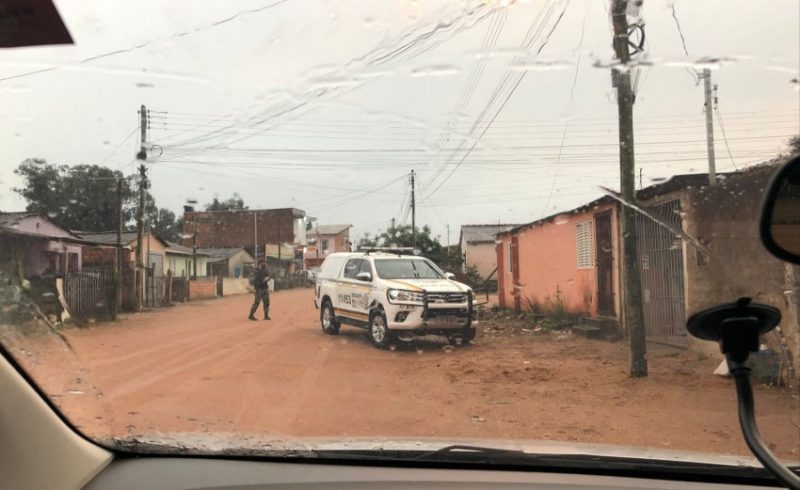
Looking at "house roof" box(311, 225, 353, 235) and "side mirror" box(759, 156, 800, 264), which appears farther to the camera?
"house roof" box(311, 225, 353, 235)

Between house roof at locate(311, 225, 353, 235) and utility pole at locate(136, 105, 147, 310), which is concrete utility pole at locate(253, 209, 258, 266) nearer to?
house roof at locate(311, 225, 353, 235)

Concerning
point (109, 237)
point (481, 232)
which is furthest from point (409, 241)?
point (109, 237)

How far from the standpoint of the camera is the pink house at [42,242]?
3711 mm

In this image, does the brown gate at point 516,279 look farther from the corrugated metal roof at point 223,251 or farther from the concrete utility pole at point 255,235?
the corrugated metal roof at point 223,251

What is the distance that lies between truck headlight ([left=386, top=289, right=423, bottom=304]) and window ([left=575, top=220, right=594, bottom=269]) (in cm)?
160

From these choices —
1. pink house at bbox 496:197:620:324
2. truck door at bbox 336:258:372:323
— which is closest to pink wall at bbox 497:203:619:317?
pink house at bbox 496:197:620:324

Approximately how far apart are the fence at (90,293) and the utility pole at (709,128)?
466 cm

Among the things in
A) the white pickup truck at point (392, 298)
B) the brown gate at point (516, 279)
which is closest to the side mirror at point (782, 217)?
the white pickup truck at point (392, 298)

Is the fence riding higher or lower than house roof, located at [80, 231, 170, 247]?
lower

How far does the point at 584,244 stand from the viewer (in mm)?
6188

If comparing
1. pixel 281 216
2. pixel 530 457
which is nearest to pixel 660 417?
pixel 530 457

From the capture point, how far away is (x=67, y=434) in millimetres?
3148

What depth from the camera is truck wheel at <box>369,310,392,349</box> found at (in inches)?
243

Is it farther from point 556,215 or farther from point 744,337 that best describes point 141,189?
point 744,337
